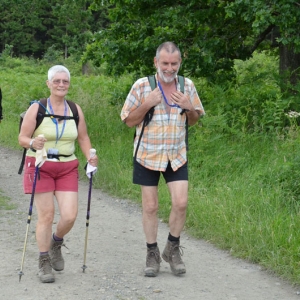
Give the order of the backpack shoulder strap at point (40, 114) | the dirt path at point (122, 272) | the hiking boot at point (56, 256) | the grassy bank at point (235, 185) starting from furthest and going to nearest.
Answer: the grassy bank at point (235, 185), the hiking boot at point (56, 256), the backpack shoulder strap at point (40, 114), the dirt path at point (122, 272)

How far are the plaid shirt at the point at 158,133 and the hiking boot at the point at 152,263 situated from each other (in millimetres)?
780

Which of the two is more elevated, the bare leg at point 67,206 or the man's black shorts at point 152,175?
the man's black shorts at point 152,175

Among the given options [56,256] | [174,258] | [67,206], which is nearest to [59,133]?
[67,206]

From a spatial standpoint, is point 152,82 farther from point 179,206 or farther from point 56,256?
point 56,256

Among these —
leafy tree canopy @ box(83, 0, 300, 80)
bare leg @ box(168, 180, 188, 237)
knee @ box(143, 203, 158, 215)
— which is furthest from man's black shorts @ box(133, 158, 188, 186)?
leafy tree canopy @ box(83, 0, 300, 80)

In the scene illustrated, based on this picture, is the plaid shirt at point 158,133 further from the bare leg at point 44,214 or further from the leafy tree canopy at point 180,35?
the leafy tree canopy at point 180,35

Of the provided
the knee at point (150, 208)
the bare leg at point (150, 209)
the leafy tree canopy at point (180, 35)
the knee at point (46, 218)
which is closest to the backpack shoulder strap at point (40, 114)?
the knee at point (46, 218)

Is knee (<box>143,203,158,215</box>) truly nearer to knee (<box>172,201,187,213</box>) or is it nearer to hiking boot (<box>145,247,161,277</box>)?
knee (<box>172,201,187,213</box>)

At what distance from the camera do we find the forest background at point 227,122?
7.10 m

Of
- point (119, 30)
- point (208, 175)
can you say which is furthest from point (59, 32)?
point (208, 175)

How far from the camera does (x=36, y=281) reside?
19.0 feet

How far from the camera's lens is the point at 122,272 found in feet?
20.1

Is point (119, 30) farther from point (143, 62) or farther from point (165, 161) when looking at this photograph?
point (165, 161)

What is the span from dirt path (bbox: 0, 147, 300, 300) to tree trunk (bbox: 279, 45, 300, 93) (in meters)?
4.96
